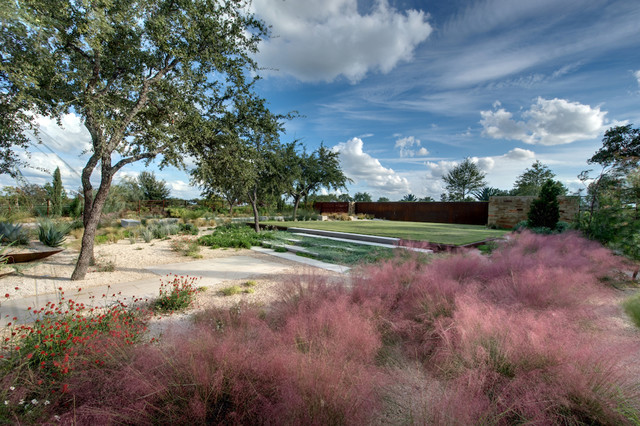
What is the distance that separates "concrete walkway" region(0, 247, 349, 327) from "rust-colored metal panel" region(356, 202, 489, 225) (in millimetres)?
17050

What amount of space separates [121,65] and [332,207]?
73.6 feet

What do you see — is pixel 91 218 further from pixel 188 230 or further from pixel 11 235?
pixel 188 230

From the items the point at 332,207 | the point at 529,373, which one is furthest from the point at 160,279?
the point at 332,207

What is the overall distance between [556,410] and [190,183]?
10429 millimetres

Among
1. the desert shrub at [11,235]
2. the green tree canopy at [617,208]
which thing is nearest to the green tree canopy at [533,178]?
the green tree canopy at [617,208]

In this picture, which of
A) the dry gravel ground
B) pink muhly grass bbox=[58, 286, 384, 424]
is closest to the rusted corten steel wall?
the dry gravel ground

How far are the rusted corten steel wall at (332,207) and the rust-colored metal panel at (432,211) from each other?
1793mm

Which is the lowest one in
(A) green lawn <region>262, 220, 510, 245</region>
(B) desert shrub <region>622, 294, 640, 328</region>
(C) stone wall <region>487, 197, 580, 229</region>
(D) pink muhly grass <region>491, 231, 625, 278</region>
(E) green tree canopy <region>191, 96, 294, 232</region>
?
(A) green lawn <region>262, 220, 510, 245</region>

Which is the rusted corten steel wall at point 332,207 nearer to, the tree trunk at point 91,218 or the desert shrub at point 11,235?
the desert shrub at point 11,235

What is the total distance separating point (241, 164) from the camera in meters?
6.59

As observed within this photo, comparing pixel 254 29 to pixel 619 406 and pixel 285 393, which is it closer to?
pixel 285 393

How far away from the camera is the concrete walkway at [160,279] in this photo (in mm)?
3596

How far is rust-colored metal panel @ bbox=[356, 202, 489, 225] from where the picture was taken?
1916 centimetres

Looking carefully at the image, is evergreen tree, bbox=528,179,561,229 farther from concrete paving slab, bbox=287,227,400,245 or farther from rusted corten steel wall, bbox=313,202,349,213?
rusted corten steel wall, bbox=313,202,349,213
